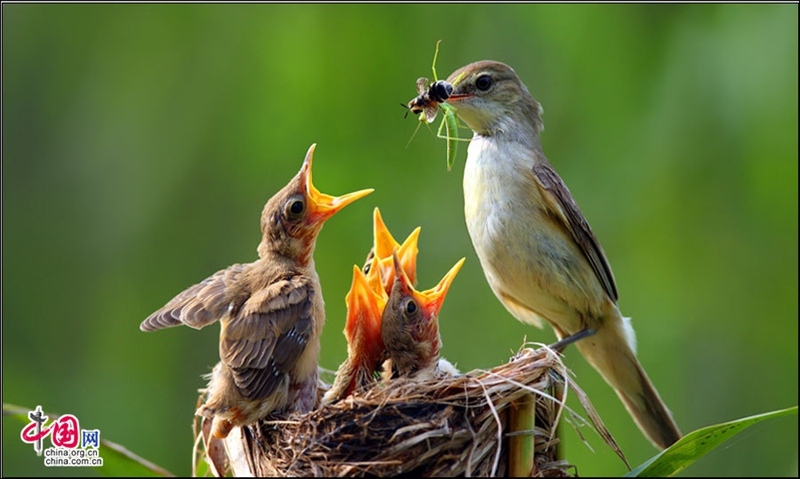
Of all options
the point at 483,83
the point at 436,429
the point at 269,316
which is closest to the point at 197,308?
the point at 269,316

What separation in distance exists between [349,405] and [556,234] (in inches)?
57.9

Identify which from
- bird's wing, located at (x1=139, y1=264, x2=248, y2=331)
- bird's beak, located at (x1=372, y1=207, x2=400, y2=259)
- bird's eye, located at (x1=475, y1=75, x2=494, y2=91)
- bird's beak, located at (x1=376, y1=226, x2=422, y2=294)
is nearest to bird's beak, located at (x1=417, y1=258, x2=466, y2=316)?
bird's beak, located at (x1=376, y1=226, x2=422, y2=294)

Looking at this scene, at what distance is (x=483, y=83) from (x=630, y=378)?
1.73 metres

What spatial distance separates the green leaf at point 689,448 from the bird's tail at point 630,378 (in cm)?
161

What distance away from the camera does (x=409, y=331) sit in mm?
3711

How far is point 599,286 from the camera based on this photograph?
13.6ft

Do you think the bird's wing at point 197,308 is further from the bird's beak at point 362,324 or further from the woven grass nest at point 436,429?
the bird's beak at point 362,324

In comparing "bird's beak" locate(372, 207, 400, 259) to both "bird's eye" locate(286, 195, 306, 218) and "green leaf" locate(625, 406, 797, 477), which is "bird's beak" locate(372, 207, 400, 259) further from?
"green leaf" locate(625, 406, 797, 477)

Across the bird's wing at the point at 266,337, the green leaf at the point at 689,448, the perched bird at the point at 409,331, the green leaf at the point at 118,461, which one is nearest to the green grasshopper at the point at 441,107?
the perched bird at the point at 409,331

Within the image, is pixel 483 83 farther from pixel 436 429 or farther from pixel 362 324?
pixel 436 429

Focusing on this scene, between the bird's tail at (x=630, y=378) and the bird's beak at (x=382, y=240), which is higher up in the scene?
the bird's beak at (x=382, y=240)

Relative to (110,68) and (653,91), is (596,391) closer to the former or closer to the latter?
(653,91)

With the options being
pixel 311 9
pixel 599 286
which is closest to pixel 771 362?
pixel 599 286

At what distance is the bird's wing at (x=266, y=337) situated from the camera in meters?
3.18
